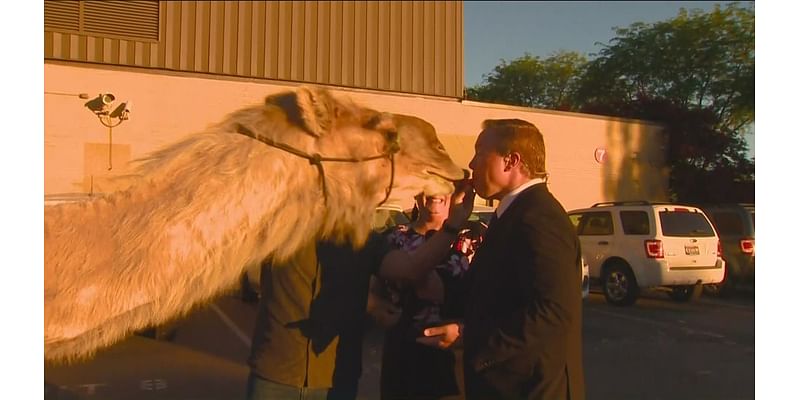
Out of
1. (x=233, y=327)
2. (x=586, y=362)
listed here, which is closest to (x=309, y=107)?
(x=586, y=362)

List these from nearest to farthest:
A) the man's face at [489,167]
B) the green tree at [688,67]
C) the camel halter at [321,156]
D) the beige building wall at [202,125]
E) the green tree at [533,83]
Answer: the man's face at [489,167] → the camel halter at [321,156] → the beige building wall at [202,125] → the green tree at [688,67] → the green tree at [533,83]

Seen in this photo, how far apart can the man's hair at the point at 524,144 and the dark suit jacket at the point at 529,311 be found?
0.13 m

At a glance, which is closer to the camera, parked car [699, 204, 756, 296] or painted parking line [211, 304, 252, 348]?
painted parking line [211, 304, 252, 348]

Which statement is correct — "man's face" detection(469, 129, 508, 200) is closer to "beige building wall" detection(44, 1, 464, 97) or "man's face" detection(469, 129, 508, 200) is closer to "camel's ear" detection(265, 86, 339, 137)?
"camel's ear" detection(265, 86, 339, 137)

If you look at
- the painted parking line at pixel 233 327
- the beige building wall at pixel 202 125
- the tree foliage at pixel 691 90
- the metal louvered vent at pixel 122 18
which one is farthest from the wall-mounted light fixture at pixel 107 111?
the tree foliage at pixel 691 90

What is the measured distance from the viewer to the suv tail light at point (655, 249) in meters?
13.1

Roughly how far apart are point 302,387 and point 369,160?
0.98 metres

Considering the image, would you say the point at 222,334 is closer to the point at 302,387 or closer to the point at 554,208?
the point at 302,387

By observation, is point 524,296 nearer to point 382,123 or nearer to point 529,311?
point 529,311

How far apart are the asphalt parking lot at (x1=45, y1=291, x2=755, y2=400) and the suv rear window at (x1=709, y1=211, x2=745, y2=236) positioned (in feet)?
12.3

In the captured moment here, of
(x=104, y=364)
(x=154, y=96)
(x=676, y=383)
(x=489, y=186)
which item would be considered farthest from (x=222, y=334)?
(x=489, y=186)

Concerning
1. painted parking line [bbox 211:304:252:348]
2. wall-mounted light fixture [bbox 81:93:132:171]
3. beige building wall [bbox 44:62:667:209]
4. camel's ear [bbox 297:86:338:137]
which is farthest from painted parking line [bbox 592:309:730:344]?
wall-mounted light fixture [bbox 81:93:132:171]

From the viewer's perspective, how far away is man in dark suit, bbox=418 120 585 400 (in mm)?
2389

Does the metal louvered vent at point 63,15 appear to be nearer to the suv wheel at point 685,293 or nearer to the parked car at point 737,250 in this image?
the suv wheel at point 685,293
